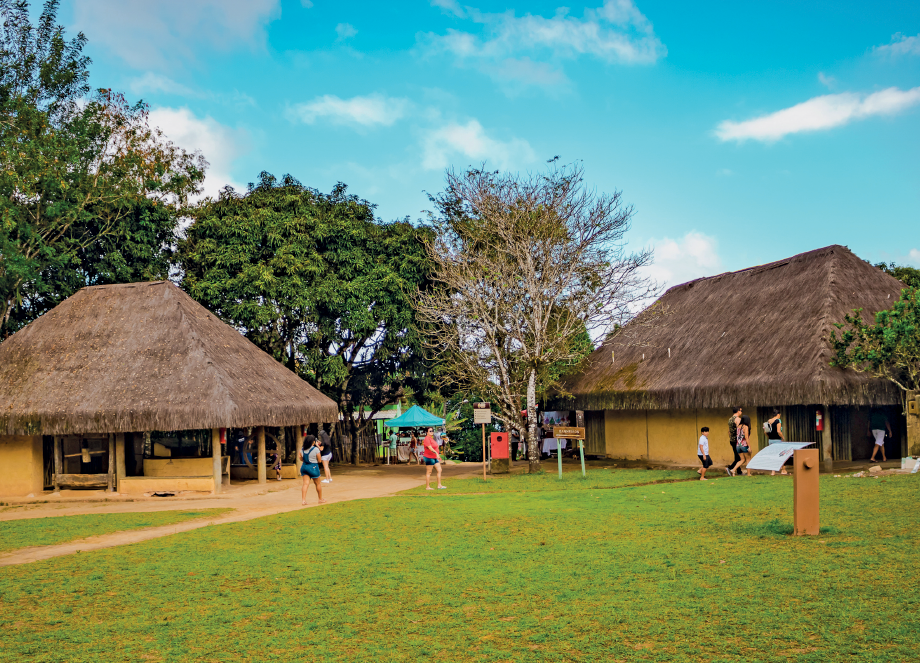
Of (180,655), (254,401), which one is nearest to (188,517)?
(254,401)

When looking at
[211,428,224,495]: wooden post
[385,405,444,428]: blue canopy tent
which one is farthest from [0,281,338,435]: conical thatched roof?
[385,405,444,428]: blue canopy tent

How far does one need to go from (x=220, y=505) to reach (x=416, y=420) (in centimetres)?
1207

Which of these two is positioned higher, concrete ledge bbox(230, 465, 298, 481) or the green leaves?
the green leaves

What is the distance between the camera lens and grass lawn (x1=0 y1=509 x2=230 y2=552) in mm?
12289

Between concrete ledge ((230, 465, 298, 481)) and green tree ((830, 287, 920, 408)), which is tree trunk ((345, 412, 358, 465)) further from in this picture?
green tree ((830, 287, 920, 408))

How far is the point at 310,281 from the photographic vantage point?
84.9 feet

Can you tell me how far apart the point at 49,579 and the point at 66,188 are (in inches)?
668

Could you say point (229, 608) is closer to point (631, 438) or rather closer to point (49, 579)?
point (49, 579)

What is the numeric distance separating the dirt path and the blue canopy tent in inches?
159

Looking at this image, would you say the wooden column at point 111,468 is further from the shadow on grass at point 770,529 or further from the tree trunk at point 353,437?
the shadow on grass at point 770,529

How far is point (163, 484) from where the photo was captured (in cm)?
1931

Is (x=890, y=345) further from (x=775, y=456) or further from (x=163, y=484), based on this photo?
(x=163, y=484)

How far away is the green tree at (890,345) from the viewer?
55.4 ft

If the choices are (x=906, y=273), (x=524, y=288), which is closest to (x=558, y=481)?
(x=524, y=288)
